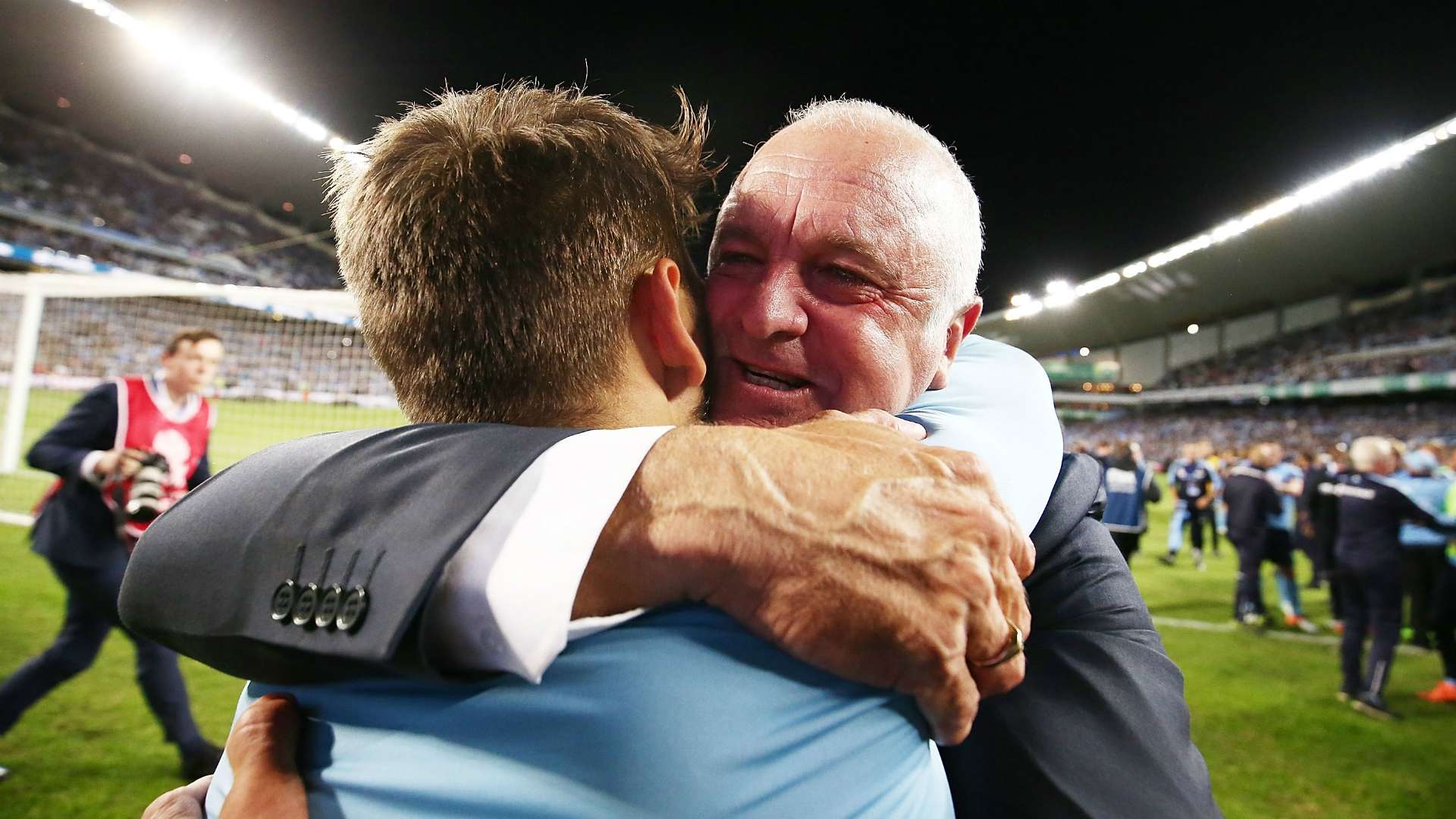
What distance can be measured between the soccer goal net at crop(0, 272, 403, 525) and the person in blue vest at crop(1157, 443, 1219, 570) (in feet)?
44.4

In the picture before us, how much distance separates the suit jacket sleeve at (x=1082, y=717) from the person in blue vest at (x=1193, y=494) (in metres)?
14.7

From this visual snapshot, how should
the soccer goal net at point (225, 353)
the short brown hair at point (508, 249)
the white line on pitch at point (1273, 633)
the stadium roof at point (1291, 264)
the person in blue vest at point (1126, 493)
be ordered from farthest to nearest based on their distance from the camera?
the stadium roof at point (1291, 264), the person in blue vest at point (1126, 493), the white line on pitch at point (1273, 633), the soccer goal net at point (225, 353), the short brown hair at point (508, 249)

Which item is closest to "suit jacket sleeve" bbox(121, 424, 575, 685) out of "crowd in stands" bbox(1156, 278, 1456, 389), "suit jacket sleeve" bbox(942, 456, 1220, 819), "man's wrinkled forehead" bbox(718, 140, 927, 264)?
"man's wrinkled forehead" bbox(718, 140, 927, 264)

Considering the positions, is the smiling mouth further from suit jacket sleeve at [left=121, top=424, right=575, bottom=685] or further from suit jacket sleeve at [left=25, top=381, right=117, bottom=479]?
suit jacket sleeve at [left=25, top=381, right=117, bottom=479]

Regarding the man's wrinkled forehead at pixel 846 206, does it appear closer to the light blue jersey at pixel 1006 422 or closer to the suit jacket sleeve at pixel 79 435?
the light blue jersey at pixel 1006 422

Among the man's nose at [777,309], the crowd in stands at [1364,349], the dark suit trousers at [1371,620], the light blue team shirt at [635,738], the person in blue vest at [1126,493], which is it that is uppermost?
the crowd in stands at [1364,349]

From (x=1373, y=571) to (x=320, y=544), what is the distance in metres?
9.03

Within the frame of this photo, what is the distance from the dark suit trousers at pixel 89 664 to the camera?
14.1 feet

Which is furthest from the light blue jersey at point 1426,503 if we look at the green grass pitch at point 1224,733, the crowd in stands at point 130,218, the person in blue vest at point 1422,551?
the crowd in stands at point 130,218

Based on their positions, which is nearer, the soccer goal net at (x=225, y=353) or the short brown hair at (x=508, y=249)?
the short brown hair at (x=508, y=249)

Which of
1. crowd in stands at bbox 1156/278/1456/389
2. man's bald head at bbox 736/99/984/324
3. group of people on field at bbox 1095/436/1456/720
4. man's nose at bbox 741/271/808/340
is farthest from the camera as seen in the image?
crowd in stands at bbox 1156/278/1456/389

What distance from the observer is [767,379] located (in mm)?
1449

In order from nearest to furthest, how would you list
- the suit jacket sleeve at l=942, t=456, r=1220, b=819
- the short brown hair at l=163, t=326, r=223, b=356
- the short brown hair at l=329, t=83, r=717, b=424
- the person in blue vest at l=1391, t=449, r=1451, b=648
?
the short brown hair at l=329, t=83, r=717, b=424 → the suit jacket sleeve at l=942, t=456, r=1220, b=819 → the short brown hair at l=163, t=326, r=223, b=356 → the person in blue vest at l=1391, t=449, r=1451, b=648

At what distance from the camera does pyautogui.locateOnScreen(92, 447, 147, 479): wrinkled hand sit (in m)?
4.33
